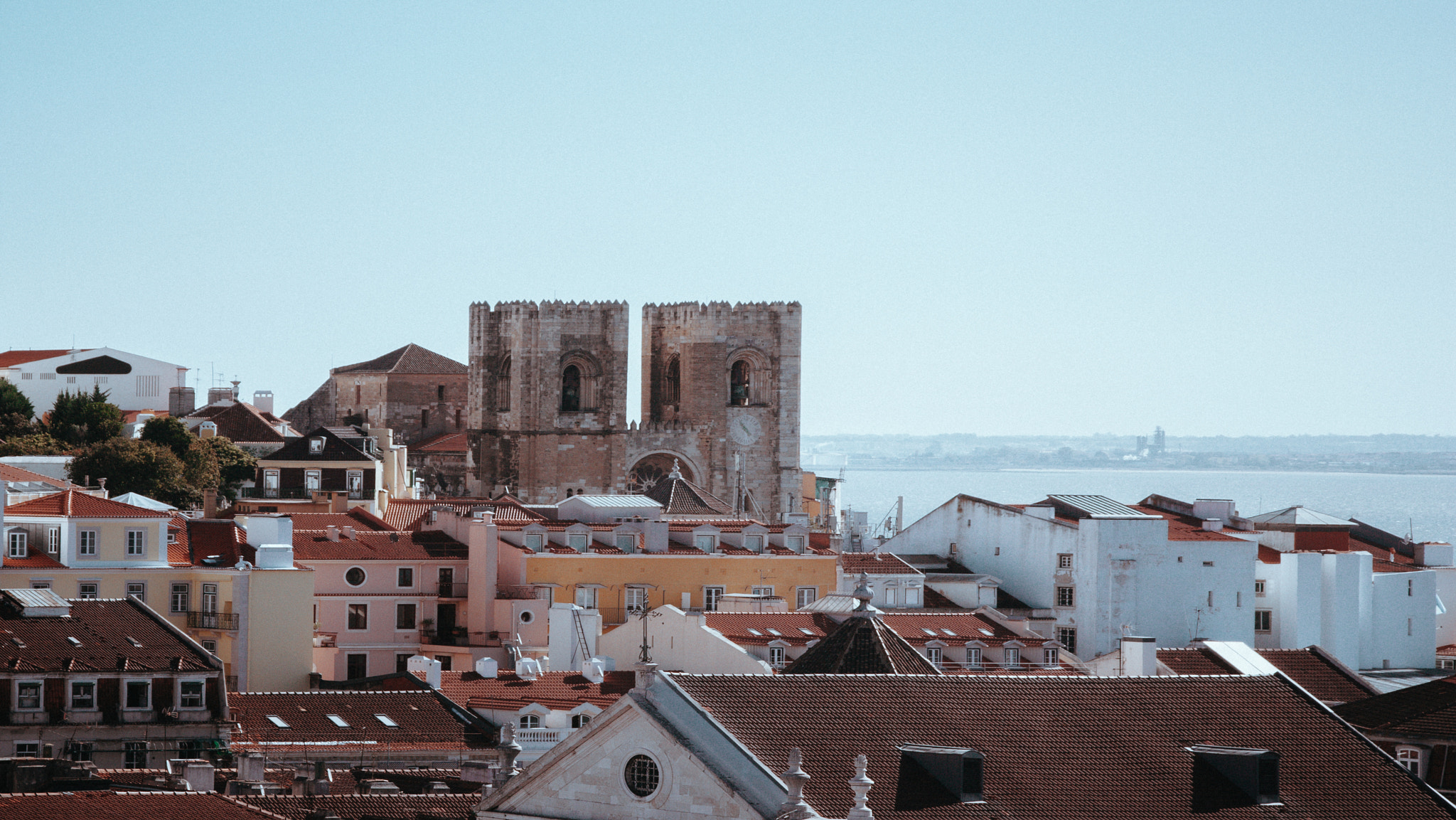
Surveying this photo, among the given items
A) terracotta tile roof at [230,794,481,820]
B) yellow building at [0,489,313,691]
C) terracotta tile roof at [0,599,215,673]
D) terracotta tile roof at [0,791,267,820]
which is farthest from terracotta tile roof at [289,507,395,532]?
terracotta tile roof at [0,791,267,820]

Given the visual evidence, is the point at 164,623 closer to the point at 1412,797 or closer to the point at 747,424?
the point at 1412,797

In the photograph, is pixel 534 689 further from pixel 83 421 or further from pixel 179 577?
pixel 83 421

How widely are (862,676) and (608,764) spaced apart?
115 inches

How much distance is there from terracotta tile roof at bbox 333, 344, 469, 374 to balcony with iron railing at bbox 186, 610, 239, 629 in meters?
61.8

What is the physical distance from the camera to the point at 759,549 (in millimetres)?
54375

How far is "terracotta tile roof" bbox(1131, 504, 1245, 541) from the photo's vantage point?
54.2 m

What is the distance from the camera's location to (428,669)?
39.6m

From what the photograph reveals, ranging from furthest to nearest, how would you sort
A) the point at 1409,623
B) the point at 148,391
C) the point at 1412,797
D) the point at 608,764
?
the point at 148,391 < the point at 1409,623 < the point at 1412,797 < the point at 608,764

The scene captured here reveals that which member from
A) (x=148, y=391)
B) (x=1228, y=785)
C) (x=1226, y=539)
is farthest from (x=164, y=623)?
(x=148, y=391)

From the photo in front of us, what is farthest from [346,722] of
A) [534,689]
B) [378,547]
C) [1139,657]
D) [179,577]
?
[378,547]

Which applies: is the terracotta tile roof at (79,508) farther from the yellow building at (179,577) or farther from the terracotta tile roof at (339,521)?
the terracotta tile roof at (339,521)

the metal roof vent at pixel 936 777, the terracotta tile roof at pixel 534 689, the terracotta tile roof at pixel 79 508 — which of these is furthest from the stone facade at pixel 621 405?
the metal roof vent at pixel 936 777

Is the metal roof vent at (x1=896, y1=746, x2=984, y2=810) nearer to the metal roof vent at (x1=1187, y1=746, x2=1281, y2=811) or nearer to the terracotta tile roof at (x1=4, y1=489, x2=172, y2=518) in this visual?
the metal roof vent at (x1=1187, y1=746, x2=1281, y2=811)

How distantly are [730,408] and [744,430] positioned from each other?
1002 mm
